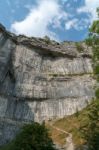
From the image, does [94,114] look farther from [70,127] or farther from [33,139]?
[70,127]

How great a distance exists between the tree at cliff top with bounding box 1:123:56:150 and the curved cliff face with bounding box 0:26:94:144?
32720mm

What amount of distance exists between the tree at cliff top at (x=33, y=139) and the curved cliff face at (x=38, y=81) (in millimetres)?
32720

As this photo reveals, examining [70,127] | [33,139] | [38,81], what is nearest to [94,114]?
[33,139]

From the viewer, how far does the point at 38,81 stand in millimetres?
80000

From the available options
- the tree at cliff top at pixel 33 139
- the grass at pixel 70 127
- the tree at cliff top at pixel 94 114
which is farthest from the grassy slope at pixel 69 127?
the tree at cliff top at pixel 33 139

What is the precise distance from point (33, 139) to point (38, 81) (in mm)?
44125

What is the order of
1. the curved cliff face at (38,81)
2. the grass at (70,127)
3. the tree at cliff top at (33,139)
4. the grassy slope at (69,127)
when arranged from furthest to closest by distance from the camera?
the curved cliff face at (38,81) → the grassy slope at (69,127) → the grass at (70,127) → the tree at cliff top at (33,139)

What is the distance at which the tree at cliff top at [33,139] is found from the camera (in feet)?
118

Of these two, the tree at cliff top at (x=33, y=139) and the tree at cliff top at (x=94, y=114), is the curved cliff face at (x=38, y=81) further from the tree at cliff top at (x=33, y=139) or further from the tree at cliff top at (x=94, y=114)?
the tree at cliff top at (x=33, y=139)

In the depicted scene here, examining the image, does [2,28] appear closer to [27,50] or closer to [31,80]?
[27,50]

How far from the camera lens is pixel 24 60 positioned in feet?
273

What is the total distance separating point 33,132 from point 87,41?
418 inches

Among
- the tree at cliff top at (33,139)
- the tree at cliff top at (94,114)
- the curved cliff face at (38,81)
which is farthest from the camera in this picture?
the curved cliff face at (38,81)

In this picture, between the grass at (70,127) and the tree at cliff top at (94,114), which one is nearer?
the tree at cliff top at (94,114)
